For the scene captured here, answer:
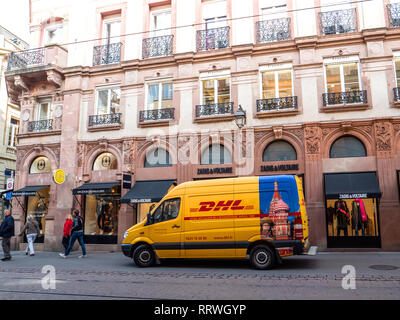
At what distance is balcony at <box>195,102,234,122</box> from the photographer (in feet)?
50.0

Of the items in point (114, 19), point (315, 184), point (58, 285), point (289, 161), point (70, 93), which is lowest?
point (58, 285)

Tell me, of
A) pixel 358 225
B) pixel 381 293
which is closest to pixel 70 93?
pixel 358 225

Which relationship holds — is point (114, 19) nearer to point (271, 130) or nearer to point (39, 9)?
point (39, 9)

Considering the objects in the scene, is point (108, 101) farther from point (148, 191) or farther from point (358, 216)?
point (358, 216)

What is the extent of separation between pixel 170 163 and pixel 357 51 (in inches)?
357

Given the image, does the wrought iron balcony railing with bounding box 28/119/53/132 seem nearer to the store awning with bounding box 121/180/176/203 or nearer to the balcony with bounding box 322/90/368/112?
the store awning with bounding box 121/180/176/203

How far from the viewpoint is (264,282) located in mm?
7629

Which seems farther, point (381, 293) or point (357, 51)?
point (357, 51)

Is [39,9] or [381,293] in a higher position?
[39,9]

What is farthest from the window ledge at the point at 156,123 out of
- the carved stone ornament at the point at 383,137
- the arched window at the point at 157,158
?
the carved stone ornament at the point at 383,137

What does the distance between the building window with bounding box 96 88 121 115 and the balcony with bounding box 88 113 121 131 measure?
35 cm

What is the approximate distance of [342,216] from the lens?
1345cm
